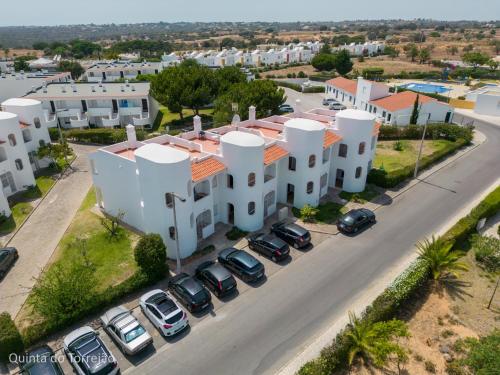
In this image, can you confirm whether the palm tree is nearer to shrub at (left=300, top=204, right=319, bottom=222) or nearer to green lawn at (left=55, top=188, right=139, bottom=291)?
shrub at (left=300, top=204, right=319, bottom=222)

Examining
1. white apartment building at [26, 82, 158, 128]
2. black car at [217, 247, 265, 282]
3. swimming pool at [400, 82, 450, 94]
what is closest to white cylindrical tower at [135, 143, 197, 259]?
black car at [217, 247, 265, 282]

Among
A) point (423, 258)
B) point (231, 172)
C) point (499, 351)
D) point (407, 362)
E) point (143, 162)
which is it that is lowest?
point (407, 362)

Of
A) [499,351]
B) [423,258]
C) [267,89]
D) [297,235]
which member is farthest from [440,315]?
[267,89]

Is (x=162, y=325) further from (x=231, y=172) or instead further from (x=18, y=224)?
(x=18, y=224)

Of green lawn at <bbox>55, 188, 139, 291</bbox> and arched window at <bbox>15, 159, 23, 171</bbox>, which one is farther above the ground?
arched window at <bbox>15, 159, 23, 171</bbox>

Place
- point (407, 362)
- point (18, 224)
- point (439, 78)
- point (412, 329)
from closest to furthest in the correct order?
point (407, 362), point (412, 329), point (18, 224), point (439, 78)

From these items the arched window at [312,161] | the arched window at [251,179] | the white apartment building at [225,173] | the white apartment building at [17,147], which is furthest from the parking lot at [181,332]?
the white apartment building at [17,147]
